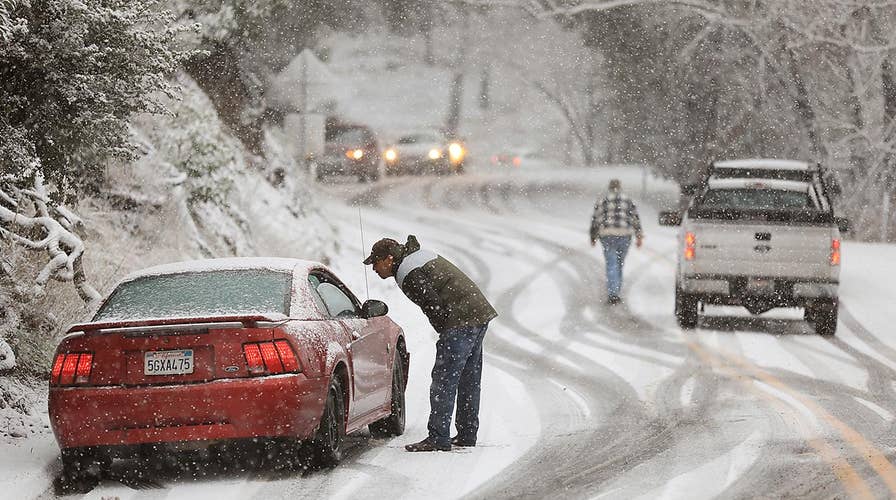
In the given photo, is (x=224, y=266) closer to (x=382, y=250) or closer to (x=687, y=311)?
(x=382, y=250)

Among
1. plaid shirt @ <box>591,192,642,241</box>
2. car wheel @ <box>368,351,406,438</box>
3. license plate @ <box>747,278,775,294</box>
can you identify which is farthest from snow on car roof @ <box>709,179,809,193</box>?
car wheel @ <box>368,351,406,438</box>

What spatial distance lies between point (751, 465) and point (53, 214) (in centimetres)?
698

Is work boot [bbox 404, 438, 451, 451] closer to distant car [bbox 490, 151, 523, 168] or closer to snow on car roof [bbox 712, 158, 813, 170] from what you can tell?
snow on car roof [bbox 712, 158, 813, 170]

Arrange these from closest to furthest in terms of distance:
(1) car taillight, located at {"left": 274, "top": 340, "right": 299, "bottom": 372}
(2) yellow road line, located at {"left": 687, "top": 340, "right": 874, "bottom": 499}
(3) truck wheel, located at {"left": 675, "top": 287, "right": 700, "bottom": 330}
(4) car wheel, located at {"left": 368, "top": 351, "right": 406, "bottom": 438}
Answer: (2) yellow road line, located at {"left": 687, "top": 340, "right": 874, "bottom": 499}, (1) car taillight, located at {"left": 274, "top": 340, "right": 299, "bottom": 372}, (4) car wheel, located at {"left": 368, "top": 351, "right": 406, "bottom": 438}, (3) truck wheel, located at {"left": 675, "top": 287, "right": 700, "bottom": 330}

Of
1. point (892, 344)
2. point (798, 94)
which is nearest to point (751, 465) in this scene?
point (892, 344)

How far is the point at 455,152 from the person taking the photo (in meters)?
57.9

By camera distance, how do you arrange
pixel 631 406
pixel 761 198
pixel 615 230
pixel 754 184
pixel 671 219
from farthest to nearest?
pixel 615 230 → pixel 671 219 → pixel 761 198 → pixel 754 184 → pixel 631 406

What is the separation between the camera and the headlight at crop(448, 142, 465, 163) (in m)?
57.4

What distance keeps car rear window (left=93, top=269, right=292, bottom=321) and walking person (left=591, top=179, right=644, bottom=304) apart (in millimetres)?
13196

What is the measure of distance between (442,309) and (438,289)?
15 centimetres

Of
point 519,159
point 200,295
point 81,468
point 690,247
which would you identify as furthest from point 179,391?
point 519,159

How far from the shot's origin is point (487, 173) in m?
62.6

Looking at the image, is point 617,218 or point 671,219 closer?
point 671,219

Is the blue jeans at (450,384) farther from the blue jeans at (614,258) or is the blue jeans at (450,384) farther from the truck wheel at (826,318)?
the blue jeans at (614,258)
